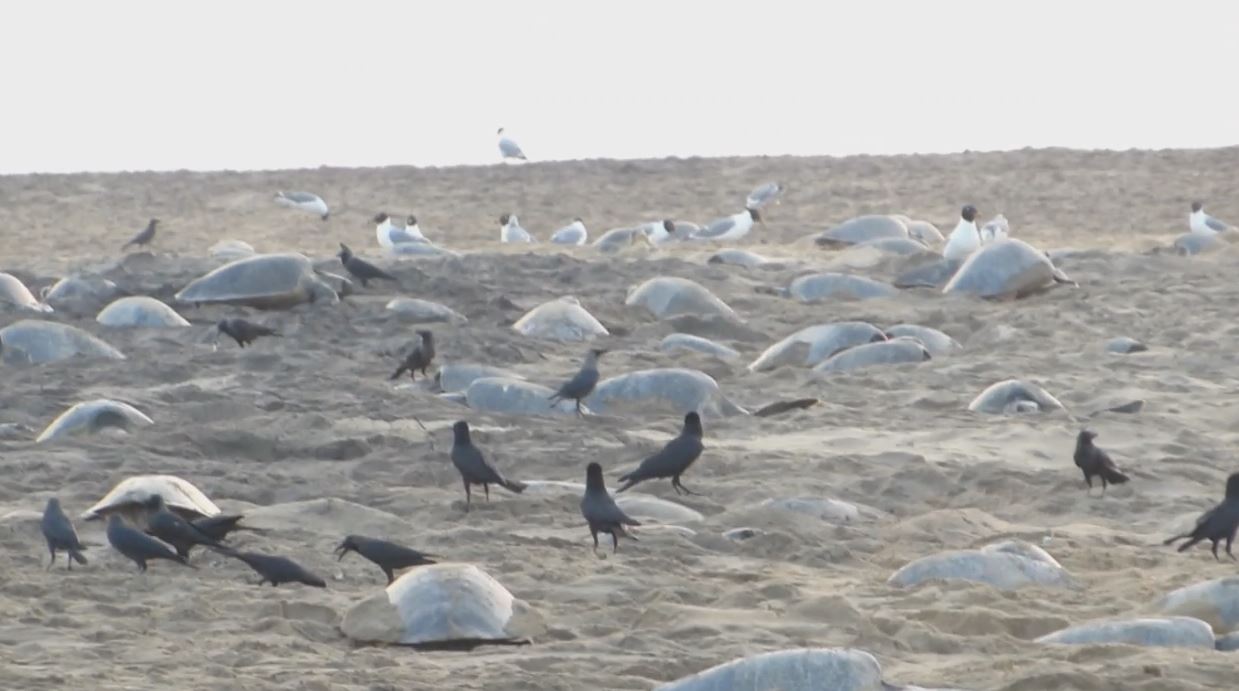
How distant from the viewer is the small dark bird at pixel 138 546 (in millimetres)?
6020

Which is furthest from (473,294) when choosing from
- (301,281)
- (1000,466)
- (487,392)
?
(1000,466)

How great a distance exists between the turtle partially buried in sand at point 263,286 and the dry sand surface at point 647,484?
0.51 feet

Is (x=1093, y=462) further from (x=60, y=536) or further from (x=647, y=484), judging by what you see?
(x=60, y=536)

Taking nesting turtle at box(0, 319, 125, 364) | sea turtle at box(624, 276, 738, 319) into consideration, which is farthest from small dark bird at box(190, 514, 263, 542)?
sea turtle at box(624, 276, 738, 319)

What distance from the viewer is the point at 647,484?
25.7 ft

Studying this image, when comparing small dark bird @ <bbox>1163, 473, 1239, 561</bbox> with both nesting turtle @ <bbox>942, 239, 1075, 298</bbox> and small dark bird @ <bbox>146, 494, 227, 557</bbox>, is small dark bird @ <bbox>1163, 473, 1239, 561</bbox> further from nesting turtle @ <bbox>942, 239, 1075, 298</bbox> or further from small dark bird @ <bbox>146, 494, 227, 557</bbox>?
nesting turtle @ <bbox>942, 239, 1075, 298</bbox>

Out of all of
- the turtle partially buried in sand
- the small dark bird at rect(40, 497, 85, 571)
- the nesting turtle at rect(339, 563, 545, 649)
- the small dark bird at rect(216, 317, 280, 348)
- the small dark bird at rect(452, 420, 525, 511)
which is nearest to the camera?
the nesting turtle at rect(339, 563, 545, 649)

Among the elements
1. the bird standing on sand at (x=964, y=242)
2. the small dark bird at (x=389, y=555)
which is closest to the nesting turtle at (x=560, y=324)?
the bird standing on sand at (x=964, y=242)

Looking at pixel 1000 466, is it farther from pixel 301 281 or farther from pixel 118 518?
pixel 301 281

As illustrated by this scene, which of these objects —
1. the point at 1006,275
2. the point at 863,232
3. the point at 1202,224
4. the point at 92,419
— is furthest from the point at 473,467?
the point at 1202,224

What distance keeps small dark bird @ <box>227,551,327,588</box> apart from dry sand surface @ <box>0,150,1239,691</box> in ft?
0.16

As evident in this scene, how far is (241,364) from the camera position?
34.3ft

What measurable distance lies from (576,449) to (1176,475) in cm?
233

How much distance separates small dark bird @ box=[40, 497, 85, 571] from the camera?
6145mm
